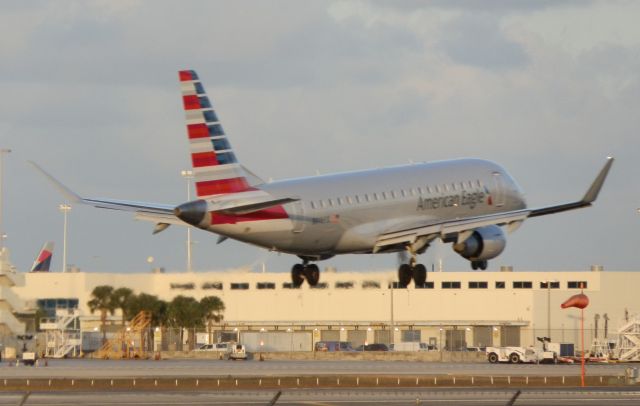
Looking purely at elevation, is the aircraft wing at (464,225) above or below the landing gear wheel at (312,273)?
above

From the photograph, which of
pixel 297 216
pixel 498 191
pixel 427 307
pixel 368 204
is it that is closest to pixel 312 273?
pixel 368 204

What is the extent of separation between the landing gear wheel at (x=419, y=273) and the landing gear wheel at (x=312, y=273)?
16.2 feet

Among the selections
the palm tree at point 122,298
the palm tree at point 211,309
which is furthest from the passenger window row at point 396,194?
the palm tree at point 211,309

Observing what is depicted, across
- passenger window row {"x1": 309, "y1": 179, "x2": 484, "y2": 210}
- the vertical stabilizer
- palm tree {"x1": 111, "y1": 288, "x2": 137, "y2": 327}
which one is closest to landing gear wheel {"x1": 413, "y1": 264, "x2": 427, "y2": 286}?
passenger window row {"x1": 309, "y1": 179, "x2": 484, "y2": 210}

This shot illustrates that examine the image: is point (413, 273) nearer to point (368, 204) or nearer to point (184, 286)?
point (368, 204)

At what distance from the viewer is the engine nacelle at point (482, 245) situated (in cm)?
8094

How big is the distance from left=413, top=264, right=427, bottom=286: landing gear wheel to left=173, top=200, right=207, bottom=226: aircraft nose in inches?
581

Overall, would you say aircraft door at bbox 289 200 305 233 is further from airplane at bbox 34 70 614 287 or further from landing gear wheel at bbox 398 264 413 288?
landing gear wheel at bbox 398 264 413 288

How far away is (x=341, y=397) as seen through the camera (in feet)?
221

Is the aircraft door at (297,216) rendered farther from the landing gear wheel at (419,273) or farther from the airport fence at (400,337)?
the airport fence at (400,337)

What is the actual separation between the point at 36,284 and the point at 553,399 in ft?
227

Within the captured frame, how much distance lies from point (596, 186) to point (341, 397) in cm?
1765

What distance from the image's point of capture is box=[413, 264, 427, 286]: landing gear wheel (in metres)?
80.7

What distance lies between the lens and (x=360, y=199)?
77.0 m
